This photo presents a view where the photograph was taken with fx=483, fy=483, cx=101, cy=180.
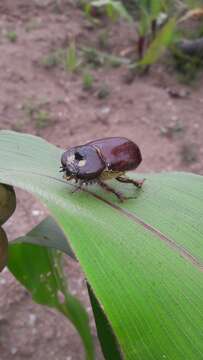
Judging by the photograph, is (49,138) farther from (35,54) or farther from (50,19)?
(50,19)

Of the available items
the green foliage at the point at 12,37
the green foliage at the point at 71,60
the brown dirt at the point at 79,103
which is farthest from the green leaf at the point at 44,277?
the green foliage at the point at 12,37

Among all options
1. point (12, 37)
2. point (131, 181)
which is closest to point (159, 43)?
point (12, 37)

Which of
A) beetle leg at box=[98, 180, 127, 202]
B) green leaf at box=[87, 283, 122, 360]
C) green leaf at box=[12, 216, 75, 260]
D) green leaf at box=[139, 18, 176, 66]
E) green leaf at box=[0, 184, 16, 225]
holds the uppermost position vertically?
green leaf at box=[139, 18, 176, 66]

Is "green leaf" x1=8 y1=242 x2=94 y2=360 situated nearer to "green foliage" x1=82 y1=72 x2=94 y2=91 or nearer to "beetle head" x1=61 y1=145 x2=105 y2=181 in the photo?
"beetle head" x1=61 y1=145 x2=105 y2=181

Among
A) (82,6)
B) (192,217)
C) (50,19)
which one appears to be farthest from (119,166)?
(82,6)

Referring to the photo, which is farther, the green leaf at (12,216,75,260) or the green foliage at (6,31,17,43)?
the green foliage at (6,31,17,43)

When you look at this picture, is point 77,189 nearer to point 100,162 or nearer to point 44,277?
point 100,162

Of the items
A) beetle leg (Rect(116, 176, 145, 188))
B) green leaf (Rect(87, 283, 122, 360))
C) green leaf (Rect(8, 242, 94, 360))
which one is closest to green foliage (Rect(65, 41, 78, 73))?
green leaf (Rect(8, 242, 94, 360))
